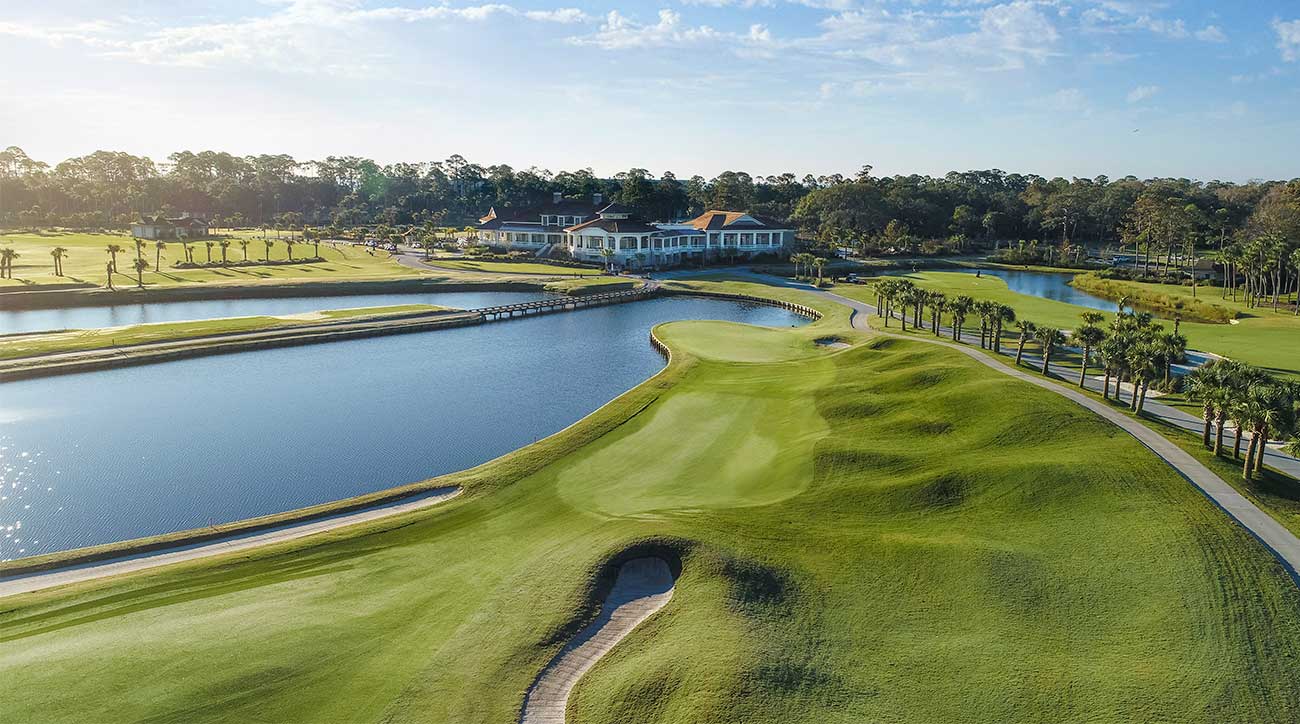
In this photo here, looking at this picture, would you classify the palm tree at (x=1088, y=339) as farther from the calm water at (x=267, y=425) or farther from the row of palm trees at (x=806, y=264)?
the row of palm trees at (x=806, y=264)

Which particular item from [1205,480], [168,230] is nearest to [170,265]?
[168,230]

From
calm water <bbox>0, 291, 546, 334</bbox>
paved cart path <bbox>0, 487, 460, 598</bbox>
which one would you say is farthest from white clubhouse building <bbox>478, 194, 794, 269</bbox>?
paved cart path <bbox>0, 487, 460, 598</bbox>

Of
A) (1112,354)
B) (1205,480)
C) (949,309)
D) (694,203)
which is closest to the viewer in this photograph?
(1205,480)

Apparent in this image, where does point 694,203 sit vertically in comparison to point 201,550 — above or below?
above

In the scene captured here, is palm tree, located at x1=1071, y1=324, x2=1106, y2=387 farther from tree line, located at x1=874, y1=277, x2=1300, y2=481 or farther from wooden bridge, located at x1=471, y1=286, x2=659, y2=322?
wooden bridge, located at x1=471, y1=286, x2=659, y2=322

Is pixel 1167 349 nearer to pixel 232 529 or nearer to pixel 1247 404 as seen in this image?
pixel 1247 404

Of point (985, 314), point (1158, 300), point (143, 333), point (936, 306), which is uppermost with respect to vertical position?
point (936, 306)
